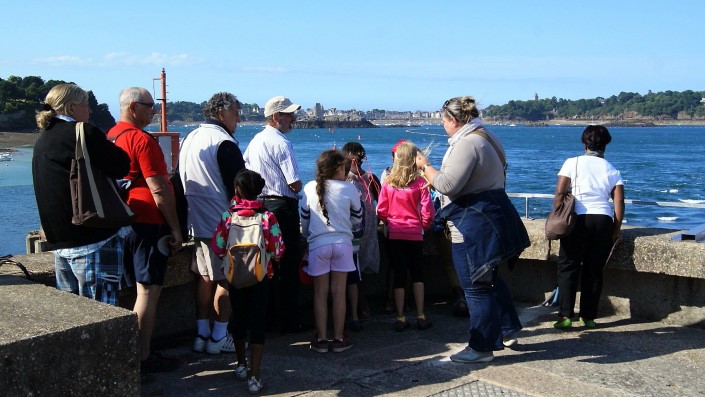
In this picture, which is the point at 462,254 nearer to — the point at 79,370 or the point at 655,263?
the point at 655,263

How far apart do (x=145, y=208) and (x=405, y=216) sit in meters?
2.16

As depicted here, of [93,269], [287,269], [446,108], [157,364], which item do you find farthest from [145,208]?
[446,108]

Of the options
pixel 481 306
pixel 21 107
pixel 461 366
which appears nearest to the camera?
pixel 461 366

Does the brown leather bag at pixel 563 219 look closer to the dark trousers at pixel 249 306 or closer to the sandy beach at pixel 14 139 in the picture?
the dark trousers at pixel 249 306

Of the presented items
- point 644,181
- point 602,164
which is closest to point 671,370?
point 602,164

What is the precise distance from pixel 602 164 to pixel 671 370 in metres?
1.63

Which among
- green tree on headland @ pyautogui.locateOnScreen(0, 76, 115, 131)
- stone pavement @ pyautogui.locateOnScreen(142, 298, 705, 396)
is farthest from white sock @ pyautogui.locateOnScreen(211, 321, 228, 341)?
green tree on headland @ pyautogui.locateOnScreen(0, 76, 115, 131)

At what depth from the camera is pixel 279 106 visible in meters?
5.89

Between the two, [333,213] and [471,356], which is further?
[333,213]

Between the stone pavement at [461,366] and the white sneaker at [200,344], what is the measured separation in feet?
0.14

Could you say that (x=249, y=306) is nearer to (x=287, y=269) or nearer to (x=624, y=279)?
(x=287, y=269)

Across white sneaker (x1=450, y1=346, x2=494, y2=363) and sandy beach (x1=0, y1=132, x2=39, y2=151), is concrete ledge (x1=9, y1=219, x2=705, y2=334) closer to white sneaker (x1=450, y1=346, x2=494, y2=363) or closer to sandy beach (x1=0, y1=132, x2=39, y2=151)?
white sneaker (x1=450, y1=346, x2=494, y2=363)

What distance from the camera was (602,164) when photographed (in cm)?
595

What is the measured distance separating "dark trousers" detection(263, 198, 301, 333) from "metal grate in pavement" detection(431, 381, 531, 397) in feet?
5.52
